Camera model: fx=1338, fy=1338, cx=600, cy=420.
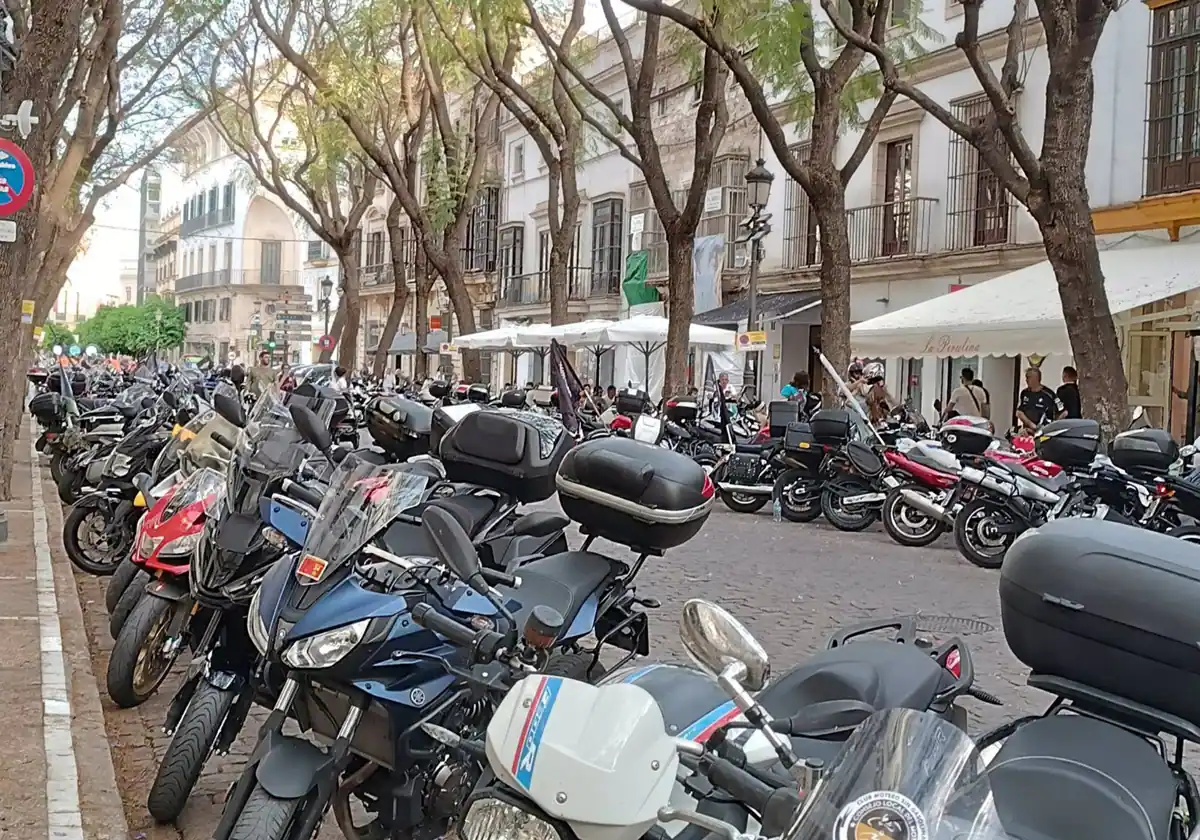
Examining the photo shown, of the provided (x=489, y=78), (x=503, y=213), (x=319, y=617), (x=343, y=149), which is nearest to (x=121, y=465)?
(x=319, y=617)

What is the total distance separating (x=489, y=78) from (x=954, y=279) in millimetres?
8003

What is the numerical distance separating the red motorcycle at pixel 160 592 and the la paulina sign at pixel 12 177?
16.3ft

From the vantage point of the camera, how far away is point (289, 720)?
12.9 feet

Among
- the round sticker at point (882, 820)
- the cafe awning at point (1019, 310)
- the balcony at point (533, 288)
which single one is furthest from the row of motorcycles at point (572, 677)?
the balcony at point (533, 288)

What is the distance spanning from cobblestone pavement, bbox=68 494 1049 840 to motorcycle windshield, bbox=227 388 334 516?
113 centimetres

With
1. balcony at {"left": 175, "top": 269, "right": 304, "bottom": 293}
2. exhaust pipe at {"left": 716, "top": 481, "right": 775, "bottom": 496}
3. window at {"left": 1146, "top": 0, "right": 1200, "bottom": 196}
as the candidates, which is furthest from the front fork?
balcony at {"left": 175, "top": 269, "right": 304, "bottom": 293}

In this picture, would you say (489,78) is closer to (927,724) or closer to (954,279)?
(954,279)

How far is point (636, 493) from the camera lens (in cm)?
443

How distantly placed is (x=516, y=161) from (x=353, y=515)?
130 ft

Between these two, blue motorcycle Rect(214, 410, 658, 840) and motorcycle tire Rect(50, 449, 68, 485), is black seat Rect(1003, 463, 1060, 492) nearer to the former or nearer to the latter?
blue motorcycle Rect(214, 410, 658, 840)

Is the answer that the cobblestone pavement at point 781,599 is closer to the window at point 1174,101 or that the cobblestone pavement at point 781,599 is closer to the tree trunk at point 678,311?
the tree trunk at point 678,311

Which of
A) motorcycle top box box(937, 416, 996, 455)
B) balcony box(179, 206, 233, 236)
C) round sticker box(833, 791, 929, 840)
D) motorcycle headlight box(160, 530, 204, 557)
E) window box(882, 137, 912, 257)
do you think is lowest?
motorcycle headlight box(160, 530, 204, 557)

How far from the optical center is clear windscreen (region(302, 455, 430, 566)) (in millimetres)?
3607

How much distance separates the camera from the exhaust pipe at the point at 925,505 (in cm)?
1121
